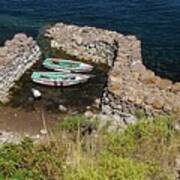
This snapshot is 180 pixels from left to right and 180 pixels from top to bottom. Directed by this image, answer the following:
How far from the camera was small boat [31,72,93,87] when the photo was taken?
26.8 m

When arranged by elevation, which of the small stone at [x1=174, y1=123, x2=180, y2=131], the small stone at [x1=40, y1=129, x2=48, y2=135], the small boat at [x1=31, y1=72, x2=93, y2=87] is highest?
the small stone at [x1=174, y1=123, x2=180, y2=131]

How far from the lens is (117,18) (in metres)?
39.1

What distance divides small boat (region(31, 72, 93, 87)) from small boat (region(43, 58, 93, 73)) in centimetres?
80

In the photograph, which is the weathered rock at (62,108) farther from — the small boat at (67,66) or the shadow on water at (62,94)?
the small boat at (67,66)

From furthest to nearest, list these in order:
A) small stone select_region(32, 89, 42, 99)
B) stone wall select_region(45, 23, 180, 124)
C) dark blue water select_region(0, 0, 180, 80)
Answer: dark blue water select_region(0, 0, 180, 80), small stone select_region(32, 89, 42, 99), stone wall select_region(45, 23, 180, 124)

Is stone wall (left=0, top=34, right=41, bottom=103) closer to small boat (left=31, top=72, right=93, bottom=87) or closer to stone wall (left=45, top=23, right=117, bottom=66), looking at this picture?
small boat (left=31, top=72, right=93, bottom=87)

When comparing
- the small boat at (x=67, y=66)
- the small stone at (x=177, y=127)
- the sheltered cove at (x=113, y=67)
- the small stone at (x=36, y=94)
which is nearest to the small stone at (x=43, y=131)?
the sheltered cove at (x=113, y=67)

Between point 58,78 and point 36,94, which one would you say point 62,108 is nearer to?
point 36,94

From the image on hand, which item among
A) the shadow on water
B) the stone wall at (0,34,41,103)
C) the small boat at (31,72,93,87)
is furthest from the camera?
the small boat at (31,72,93,87)

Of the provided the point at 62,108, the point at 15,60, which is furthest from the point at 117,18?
the point at 62,108

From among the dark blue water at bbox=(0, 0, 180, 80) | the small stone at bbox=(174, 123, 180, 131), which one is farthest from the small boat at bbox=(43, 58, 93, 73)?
the small stone at bbox=(174, 123, 180, 131)

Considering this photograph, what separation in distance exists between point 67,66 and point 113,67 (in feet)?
11.8


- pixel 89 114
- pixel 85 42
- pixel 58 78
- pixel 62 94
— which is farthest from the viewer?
pixel 85 42

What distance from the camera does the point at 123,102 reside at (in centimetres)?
2194
